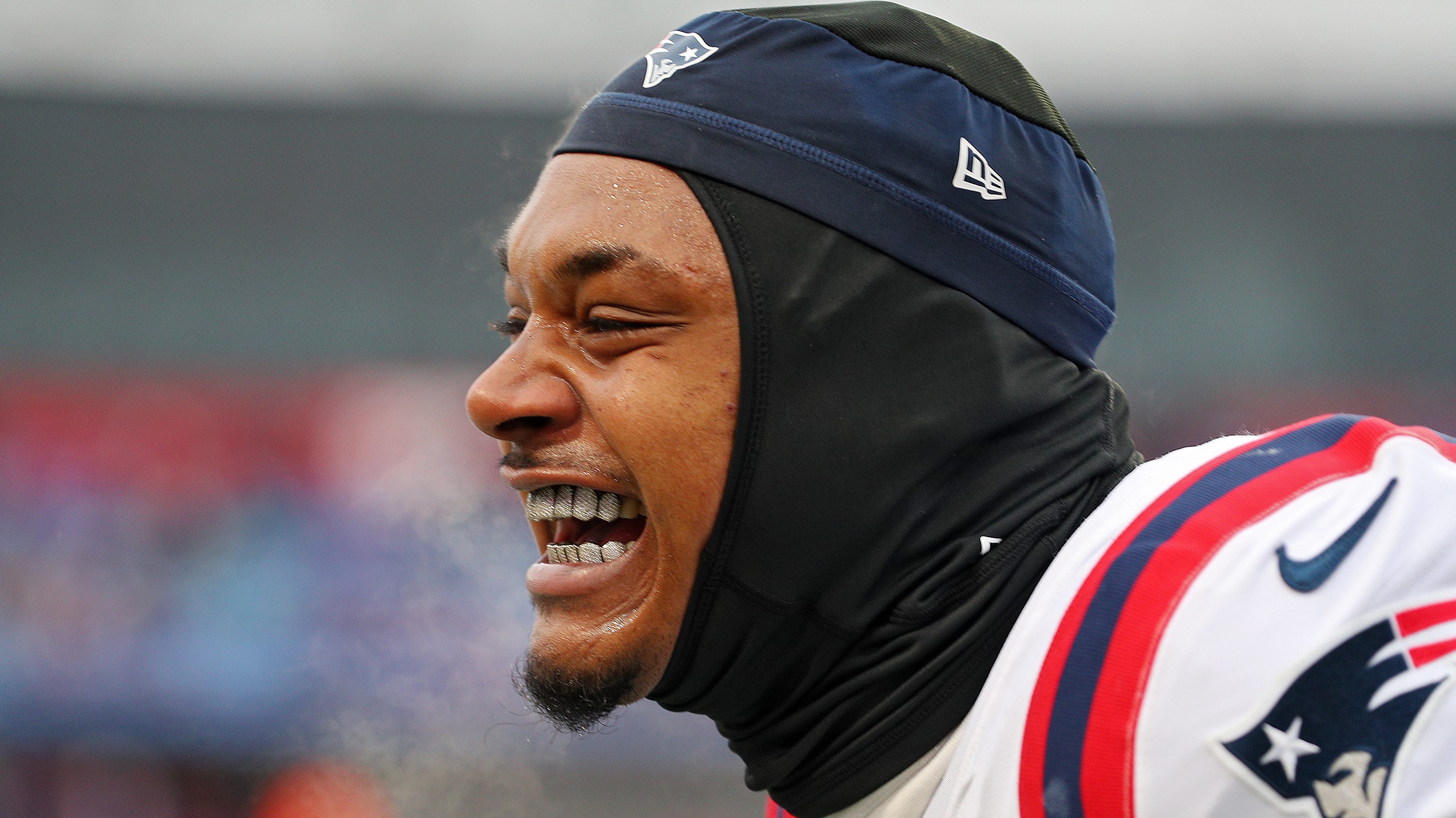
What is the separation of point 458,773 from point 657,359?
5204mm

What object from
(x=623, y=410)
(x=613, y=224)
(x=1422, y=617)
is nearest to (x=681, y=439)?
(x=623, y=410)

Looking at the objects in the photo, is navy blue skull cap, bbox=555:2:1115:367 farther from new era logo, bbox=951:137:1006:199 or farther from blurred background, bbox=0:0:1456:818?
blurred background, bbox=0:0:1456:818

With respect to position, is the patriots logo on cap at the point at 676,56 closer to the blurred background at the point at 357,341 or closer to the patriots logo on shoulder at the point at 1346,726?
the patriots logo on shoulder at the point at 1346,726

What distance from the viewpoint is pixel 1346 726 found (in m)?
1.04

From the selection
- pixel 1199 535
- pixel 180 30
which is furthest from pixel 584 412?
pixel 180 30

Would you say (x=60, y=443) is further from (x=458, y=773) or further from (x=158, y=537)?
(x=458, y=773)

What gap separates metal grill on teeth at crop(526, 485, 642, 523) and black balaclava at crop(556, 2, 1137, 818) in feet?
0.46

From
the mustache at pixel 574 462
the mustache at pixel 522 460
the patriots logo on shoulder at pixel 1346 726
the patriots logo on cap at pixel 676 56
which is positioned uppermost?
the patriots logo on cap at pixel 676 56

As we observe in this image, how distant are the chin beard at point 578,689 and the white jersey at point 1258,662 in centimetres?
45

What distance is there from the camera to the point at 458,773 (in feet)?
20.2

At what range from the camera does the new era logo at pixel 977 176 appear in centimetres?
157

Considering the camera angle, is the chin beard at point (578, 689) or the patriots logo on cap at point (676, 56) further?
the patriots logo on cap at point (676, 56)

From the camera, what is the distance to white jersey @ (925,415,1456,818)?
1028 mm

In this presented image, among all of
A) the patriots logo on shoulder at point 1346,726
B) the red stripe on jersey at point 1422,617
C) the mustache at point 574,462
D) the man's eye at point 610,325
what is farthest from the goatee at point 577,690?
the red stripe on jersey at point 1422,617
